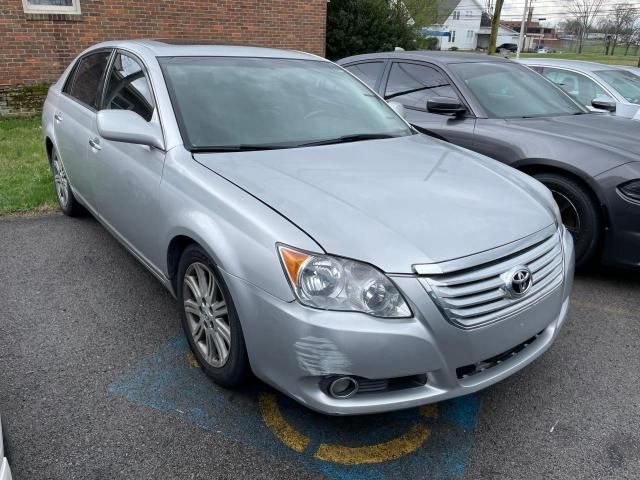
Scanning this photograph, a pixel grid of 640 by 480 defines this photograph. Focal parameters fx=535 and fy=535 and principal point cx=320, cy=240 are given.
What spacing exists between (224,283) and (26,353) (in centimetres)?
137

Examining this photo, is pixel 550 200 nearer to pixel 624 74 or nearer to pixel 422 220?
pixel 422 220

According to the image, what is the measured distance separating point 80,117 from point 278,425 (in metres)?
2.80

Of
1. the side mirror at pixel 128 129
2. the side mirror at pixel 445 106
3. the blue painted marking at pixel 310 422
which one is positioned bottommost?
the blue painted marking at pixel 310 422

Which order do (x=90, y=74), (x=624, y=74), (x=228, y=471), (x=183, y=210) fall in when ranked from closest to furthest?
(x=228, y=471) → (x=183, y=210) → (x=90, y=74) → (x=624, y=74)

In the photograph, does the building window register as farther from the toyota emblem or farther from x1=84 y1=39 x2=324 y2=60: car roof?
the toyota emblem

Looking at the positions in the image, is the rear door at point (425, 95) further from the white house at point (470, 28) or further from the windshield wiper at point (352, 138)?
the white house at point (470, 28)

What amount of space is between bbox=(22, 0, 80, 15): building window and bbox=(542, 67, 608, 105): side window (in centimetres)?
777

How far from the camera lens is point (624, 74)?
7.76 m

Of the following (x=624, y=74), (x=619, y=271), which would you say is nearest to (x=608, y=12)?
(x=624, y=74)

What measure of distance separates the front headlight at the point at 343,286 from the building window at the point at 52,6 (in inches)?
363

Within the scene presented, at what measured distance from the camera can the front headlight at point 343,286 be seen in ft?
6.45

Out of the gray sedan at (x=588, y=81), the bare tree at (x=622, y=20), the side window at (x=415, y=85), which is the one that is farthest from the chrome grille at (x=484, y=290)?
the bare tree at (x=622, y=20)

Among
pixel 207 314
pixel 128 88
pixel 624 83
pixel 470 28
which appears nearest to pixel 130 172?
pixel 128 88

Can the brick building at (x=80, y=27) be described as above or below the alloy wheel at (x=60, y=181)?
above
